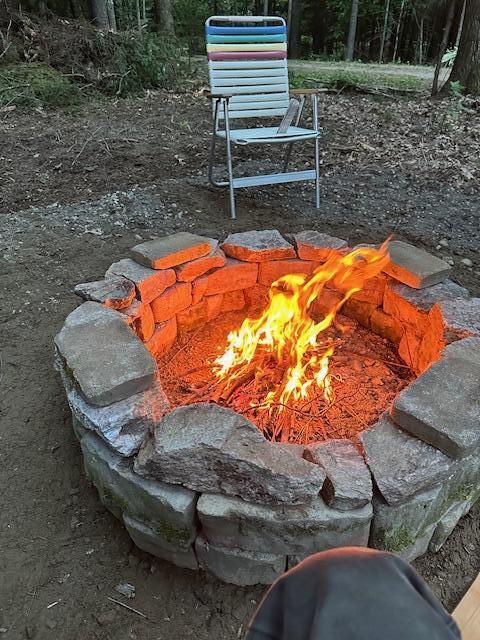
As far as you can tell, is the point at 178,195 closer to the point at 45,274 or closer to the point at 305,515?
the point at 45,274

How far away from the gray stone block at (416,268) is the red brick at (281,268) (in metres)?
0.43

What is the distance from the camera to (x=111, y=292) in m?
2.22

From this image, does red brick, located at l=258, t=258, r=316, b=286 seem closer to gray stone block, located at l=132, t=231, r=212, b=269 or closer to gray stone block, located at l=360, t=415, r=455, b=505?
gray stone block, located at l=132, t=231, r=212, b=269

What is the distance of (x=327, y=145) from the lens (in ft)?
17.0

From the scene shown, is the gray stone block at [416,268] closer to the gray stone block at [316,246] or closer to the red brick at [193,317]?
the gray stone block at [316,246]

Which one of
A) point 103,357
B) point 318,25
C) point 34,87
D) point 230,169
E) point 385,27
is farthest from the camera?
point 318,25

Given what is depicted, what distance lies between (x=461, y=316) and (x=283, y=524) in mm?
1172

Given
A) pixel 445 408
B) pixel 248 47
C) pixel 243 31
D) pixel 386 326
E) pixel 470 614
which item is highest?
pixel 243 31

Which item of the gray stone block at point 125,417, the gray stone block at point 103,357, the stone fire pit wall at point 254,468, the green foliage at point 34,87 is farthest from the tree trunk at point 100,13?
the gray stone block at point 125,417

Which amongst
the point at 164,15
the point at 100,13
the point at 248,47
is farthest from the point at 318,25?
the point at 248,47

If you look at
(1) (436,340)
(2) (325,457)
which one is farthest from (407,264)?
(2) (325,457)

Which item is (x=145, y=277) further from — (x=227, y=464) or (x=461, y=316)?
(x=461, y=316)

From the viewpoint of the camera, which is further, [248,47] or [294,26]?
[294,26]

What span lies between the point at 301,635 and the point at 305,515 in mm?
916
